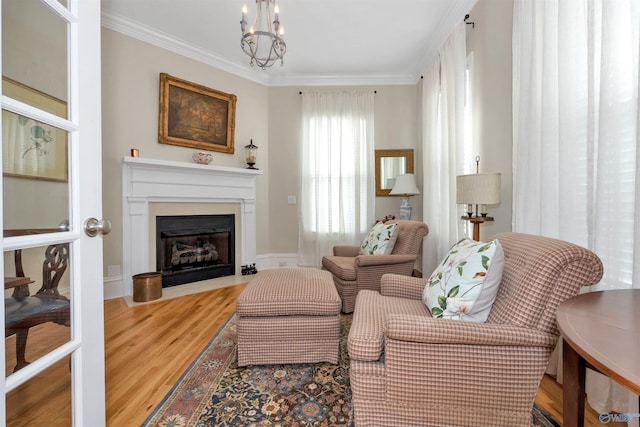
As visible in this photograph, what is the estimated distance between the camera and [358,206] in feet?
14.2

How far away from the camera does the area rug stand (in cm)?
137

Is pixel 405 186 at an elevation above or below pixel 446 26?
below

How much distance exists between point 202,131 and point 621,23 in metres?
3.69

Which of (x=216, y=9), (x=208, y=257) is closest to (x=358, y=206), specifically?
(x=208, y=257)

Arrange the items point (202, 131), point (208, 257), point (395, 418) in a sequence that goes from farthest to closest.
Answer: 1. point (208, 257)
2. point (202, 131)
3. point (395, 418)

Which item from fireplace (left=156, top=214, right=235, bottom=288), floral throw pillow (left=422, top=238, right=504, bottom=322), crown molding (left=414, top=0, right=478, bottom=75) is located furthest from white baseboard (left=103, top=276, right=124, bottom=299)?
crown molding (left=414, top=0, right=478, bottom=75)

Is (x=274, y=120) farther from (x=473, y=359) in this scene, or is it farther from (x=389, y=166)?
(x=473, y=359)

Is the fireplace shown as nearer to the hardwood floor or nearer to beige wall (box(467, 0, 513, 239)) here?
the hardwood floor

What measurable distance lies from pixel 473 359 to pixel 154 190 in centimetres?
334

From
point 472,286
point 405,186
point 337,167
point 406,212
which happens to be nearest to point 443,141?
point 405,186

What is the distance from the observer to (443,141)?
3.26 m

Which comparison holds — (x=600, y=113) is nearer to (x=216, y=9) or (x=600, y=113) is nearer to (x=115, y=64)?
(x=216, y=9)

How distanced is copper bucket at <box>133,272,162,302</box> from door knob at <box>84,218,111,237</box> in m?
2.39

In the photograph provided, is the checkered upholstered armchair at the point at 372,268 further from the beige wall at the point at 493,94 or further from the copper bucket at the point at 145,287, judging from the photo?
the copper bucket at the point at 145,287
